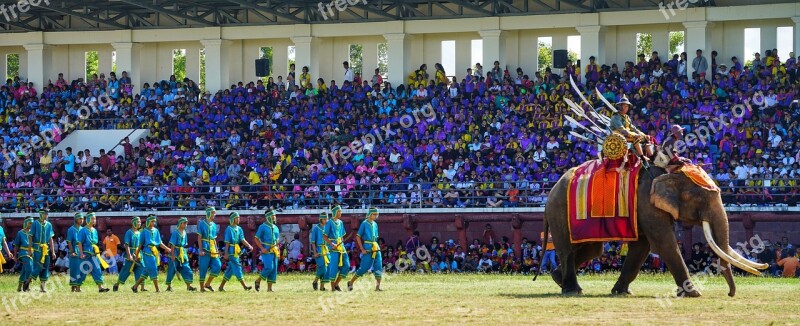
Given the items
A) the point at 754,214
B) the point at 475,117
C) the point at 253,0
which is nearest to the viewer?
the point at 754,214

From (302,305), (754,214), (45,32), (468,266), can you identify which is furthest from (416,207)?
(45,32)

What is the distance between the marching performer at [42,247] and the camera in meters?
27.5

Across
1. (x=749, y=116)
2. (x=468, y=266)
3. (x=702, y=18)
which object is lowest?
(x=468, y=266)

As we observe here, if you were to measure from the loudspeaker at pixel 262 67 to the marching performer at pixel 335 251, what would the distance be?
21439mm

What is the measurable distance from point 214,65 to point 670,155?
27.8m

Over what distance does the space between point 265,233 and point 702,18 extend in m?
19.9

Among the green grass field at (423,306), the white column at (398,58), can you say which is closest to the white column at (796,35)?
the white column at (398,58)

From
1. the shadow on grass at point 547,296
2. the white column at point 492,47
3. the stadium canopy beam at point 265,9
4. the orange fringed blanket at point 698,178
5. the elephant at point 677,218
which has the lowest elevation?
the shadow on grass at point 547,296

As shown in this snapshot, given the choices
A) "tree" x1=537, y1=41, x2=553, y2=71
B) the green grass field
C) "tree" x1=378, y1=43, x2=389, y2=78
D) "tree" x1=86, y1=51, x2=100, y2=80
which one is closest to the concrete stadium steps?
"tree" x1=378, y1=43, x2=389, y2=78

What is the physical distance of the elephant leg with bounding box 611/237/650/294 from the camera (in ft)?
72.9

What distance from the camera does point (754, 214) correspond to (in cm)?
3186

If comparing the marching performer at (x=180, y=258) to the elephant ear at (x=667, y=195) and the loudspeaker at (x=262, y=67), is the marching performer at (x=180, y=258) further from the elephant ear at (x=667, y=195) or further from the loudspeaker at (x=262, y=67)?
the loudspeaker at (x=262, y=67)

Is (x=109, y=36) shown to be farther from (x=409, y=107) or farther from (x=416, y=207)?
(x=416, y=207)

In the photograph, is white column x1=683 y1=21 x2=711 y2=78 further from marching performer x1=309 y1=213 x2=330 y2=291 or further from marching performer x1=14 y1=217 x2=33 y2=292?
marching performer x1=14 y1=217 x2=33 y2=292
